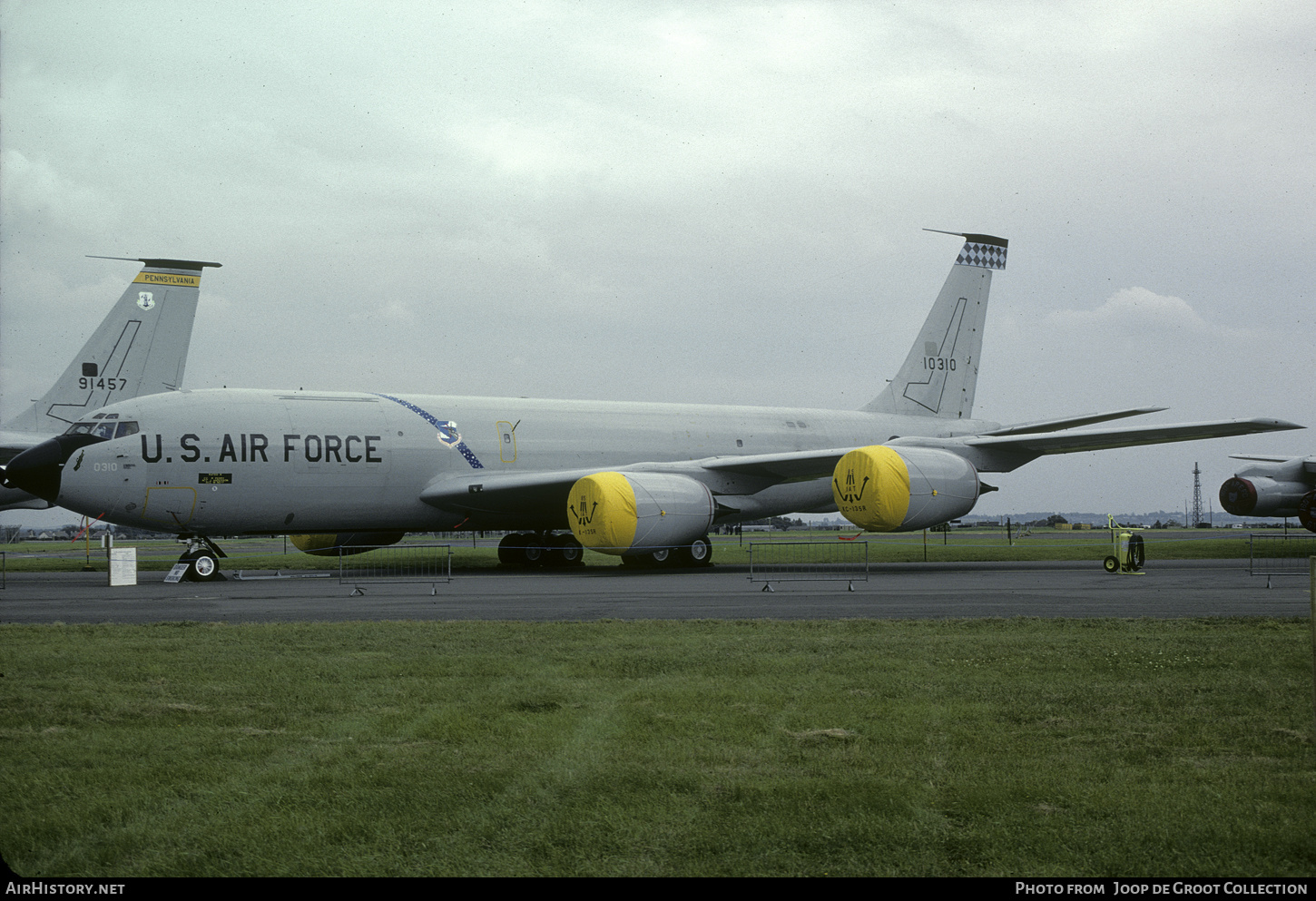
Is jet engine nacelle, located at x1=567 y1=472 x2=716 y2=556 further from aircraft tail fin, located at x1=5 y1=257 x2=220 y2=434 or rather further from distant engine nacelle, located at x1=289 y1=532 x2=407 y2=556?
aircraft tail fin, located at x1=5 y1=257 x2=220 y2=434

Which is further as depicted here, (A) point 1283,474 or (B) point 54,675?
(A) point 1283,474

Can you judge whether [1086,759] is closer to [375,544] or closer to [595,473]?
[595,473]

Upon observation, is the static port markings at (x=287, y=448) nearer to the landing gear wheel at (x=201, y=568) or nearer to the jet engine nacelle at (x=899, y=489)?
the landing gear wheel at (x=201, y=568)

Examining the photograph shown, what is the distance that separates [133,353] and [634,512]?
15074mm

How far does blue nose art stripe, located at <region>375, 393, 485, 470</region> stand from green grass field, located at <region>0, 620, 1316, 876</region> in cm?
1418

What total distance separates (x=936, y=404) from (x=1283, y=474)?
14097 millimetres

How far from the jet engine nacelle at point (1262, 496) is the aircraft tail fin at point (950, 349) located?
11.3 meters

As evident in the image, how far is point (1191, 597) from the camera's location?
1505 cm

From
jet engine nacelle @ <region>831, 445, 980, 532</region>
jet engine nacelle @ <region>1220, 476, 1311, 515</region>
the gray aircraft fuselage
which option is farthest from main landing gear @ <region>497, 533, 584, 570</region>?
jet engine nacelle @ <region>1220, 476, 1311, 515</region>

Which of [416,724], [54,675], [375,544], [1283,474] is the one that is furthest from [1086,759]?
[1283,474]

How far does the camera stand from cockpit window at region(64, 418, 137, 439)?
20.0 meters

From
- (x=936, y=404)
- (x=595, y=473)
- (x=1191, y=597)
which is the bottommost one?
(x=1191, y=597)

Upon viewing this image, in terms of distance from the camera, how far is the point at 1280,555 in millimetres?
28172

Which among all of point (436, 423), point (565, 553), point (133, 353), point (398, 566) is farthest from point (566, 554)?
point (133, 353)
